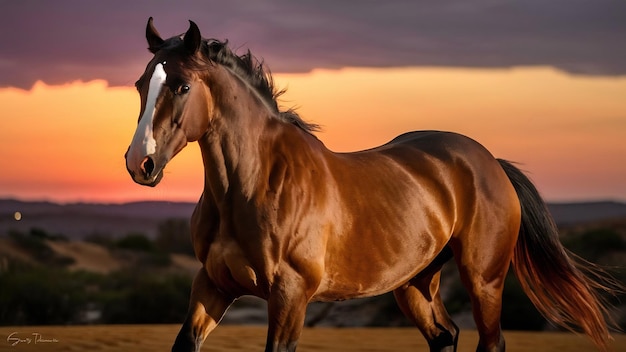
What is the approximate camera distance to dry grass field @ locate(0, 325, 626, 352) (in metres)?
9.88

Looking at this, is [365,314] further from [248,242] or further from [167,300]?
[248,242]

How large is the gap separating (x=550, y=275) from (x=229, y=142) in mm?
3214

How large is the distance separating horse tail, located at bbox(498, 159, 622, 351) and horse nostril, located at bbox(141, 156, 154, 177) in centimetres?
344

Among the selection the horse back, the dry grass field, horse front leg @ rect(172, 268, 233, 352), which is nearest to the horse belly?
the horse back

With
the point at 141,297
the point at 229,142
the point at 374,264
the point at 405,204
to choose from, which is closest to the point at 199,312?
the point at 229,142

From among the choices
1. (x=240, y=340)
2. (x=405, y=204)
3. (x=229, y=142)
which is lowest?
(x=240, y=340)

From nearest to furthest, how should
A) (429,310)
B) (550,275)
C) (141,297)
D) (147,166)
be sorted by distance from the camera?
(147,166)
(429,310)
(550,275)
(141,297)

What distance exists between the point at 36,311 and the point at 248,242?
12.4 metres

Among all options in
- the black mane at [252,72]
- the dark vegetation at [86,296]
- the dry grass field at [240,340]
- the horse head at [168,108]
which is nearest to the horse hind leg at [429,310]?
the black mane at [252,72]

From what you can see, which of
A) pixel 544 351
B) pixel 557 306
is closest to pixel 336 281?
pixel 557 306

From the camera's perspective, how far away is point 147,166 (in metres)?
4.79

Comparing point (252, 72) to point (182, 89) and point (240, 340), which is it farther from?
point (240, 340)

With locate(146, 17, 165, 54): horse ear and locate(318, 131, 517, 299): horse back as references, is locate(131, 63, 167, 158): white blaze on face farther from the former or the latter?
locate(318, 131, 517, 299): horse back

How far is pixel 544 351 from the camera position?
9.95m
